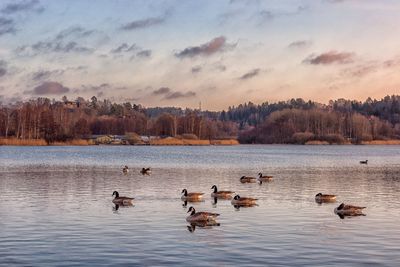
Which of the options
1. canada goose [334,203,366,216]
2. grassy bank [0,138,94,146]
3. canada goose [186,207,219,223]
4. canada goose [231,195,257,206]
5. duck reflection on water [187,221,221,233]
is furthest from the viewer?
grassy bank [0,138,94,146]

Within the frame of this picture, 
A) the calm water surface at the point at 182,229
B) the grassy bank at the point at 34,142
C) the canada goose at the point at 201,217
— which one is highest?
the grassy bank at the point at 34,142

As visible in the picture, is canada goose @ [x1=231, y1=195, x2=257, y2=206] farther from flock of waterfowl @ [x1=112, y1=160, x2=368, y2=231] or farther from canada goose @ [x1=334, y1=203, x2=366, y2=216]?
canada goose @ [x1=334, y1=203, x2=366, y2=216]

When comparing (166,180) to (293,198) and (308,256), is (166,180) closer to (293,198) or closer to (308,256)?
(293,198)

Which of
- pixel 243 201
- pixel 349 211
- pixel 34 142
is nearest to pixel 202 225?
pixel 243 201

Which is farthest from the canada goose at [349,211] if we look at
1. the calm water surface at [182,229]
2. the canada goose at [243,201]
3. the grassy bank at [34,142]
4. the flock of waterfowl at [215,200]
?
the grassy bank at [34,142]

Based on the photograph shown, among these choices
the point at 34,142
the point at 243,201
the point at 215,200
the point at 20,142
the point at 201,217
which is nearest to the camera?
the point at 201,217

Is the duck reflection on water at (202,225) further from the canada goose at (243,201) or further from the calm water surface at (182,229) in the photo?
the canada goose at (243,201)

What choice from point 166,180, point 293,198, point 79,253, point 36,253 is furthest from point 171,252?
point 166,180

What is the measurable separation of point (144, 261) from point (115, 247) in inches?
111

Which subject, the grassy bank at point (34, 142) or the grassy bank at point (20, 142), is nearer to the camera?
the grassy bank at point (20, 142)

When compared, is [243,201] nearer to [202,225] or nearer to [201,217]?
[201,217]

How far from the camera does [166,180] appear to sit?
5441 cm

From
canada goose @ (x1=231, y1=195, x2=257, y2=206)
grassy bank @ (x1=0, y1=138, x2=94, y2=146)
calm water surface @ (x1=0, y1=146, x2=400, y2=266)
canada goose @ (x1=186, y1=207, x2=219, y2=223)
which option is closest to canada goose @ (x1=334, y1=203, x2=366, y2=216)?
calm water surface @ (x1=0, y1=146, x2=400, y2=266)

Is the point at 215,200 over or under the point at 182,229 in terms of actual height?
over
